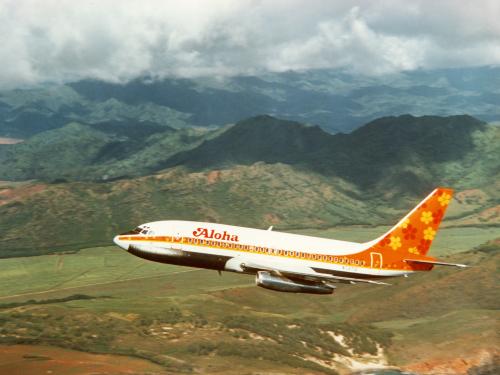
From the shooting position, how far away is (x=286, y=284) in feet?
252

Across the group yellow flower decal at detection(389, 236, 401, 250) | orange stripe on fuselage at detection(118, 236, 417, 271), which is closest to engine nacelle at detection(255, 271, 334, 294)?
orange stripe on fuselage at detection(118, 236, 417, 271)

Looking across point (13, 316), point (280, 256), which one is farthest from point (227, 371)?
point (280, 256)

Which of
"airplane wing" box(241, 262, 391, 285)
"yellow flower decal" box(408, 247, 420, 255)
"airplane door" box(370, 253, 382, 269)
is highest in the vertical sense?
"yellow flower decal" box(408, 247, 420, 255)

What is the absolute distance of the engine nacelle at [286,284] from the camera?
76188 millimetres

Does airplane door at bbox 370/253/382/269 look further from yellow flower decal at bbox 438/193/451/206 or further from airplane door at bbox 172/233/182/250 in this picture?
airplane door at bbox 172/233/182/250

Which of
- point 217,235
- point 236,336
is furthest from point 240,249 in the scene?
point 236,336

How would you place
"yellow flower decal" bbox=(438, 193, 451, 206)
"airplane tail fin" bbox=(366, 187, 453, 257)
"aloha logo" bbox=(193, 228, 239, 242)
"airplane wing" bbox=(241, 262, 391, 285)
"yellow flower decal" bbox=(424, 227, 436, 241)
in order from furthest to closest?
"yellow flower decal" bbox=(424, 227, 436, 241) < "airplane tail fin" bbox=(366, 187, 453, 257) < "yellow flower decal" bbox=(438, 193, 451, 206) < "aloha logo" bbox=(193, 228, 239, 242) < "airplane wing" bbox=(241, 262, 391, 285)

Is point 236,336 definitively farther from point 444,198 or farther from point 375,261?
point 444,198

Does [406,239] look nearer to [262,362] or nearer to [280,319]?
[262,362]

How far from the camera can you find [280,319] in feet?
631

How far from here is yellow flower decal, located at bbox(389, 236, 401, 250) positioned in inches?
3270

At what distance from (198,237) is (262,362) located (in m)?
89.1

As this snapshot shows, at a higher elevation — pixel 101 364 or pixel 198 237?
pixel 198 237

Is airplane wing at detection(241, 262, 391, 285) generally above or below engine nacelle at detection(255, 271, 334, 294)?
above
